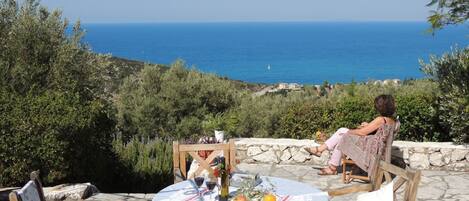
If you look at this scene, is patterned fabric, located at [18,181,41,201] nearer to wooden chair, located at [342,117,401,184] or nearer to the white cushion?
the white cushion

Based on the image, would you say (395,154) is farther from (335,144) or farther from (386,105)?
(386,105)

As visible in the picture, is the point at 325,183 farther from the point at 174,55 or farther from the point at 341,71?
the point at 174,55

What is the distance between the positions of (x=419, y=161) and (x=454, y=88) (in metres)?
1.20

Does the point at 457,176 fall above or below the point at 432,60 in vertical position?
below

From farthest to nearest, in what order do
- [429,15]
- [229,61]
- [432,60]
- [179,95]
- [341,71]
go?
[229,61], [341,71], [179,95], [432,60], [429,15]

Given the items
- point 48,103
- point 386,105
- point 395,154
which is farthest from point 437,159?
point 48,103

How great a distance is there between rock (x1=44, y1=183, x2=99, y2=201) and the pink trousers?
329cm

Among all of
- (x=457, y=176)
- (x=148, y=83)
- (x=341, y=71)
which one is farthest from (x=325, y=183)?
(x=341, y=71)

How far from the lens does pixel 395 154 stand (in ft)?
27.5

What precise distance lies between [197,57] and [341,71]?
137 feet

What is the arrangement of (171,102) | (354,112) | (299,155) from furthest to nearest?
(171,102) → (354,112) → (299,155)

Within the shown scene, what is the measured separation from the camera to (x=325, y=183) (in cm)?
759

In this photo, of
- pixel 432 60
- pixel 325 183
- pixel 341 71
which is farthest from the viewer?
pixel 341 71

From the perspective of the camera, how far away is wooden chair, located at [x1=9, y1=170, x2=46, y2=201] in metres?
3.51
